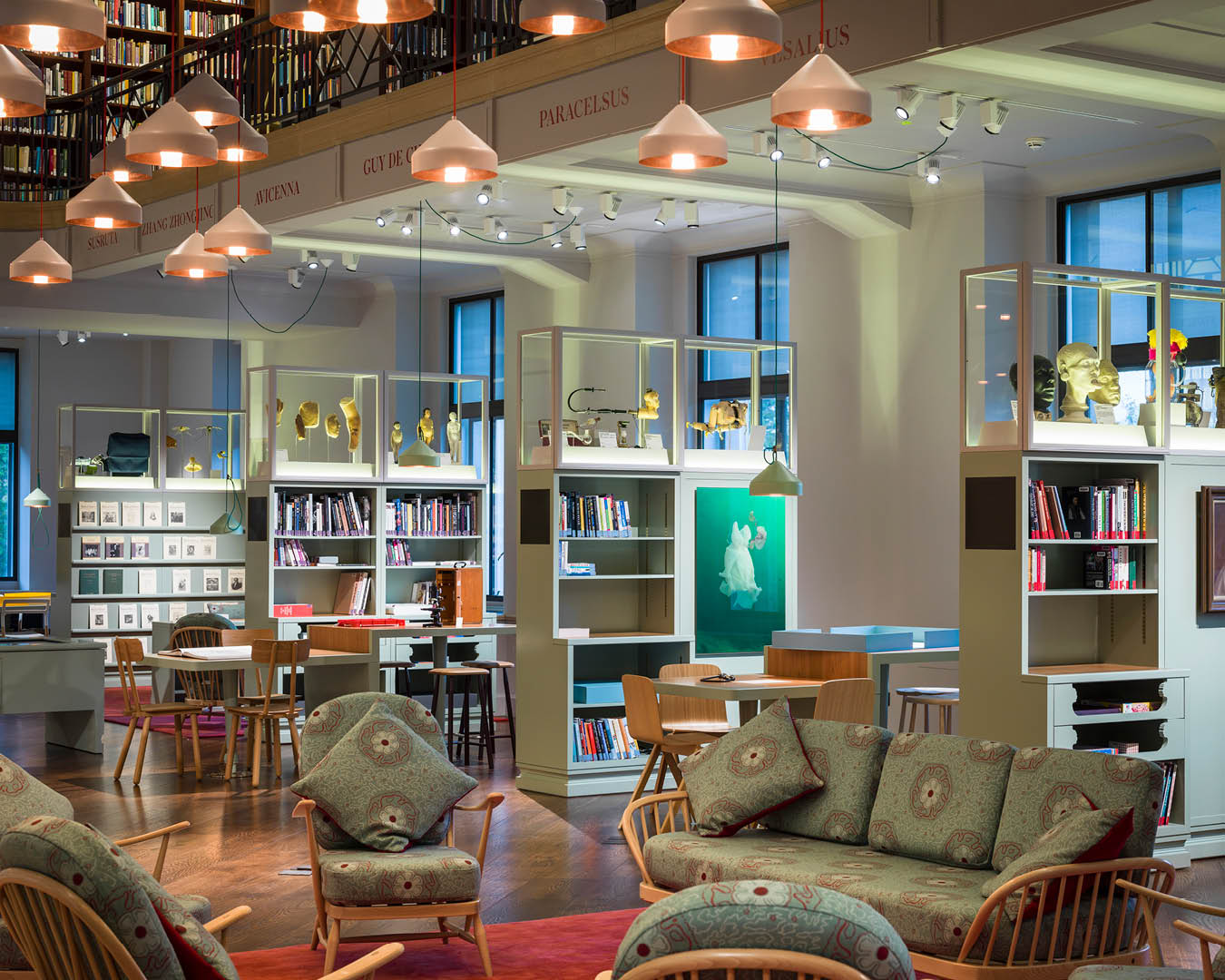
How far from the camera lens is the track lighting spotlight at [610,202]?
1199 centimetres

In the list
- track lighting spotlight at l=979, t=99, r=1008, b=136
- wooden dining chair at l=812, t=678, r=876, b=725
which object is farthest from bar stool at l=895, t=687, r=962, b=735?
track lighting spotlight at l=979, t=99, r=1008, b=136

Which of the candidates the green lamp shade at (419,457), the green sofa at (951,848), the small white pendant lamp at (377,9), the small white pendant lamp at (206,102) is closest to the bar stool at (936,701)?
the green sofa at (951,848)

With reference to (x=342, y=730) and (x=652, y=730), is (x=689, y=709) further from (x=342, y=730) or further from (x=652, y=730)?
(x=342, y=730)

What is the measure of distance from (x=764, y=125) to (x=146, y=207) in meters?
6.47

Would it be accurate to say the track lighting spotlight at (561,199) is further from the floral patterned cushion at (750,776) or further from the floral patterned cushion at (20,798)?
the floral patterned cushion at (20,798)

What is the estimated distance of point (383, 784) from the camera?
20.7ft

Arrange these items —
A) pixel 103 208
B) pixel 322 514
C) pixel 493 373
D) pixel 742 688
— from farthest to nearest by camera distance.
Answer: pixel 493 373 < pixel 322 514 < pixel 742 688 < pixel 103 208

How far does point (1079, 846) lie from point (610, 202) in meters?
7.90

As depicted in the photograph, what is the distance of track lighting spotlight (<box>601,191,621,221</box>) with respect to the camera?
1199 cm

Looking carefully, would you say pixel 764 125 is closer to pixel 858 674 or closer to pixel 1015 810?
pixel 858 674

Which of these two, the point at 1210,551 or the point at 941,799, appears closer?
the point at 941,799

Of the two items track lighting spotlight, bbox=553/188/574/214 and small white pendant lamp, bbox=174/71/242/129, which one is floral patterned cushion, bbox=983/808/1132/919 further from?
track lighting spotlight, bbox=553/188/574/214

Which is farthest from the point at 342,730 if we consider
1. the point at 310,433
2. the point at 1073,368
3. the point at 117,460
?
the point at 117,460

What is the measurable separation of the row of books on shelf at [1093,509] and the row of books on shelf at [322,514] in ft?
21.1
